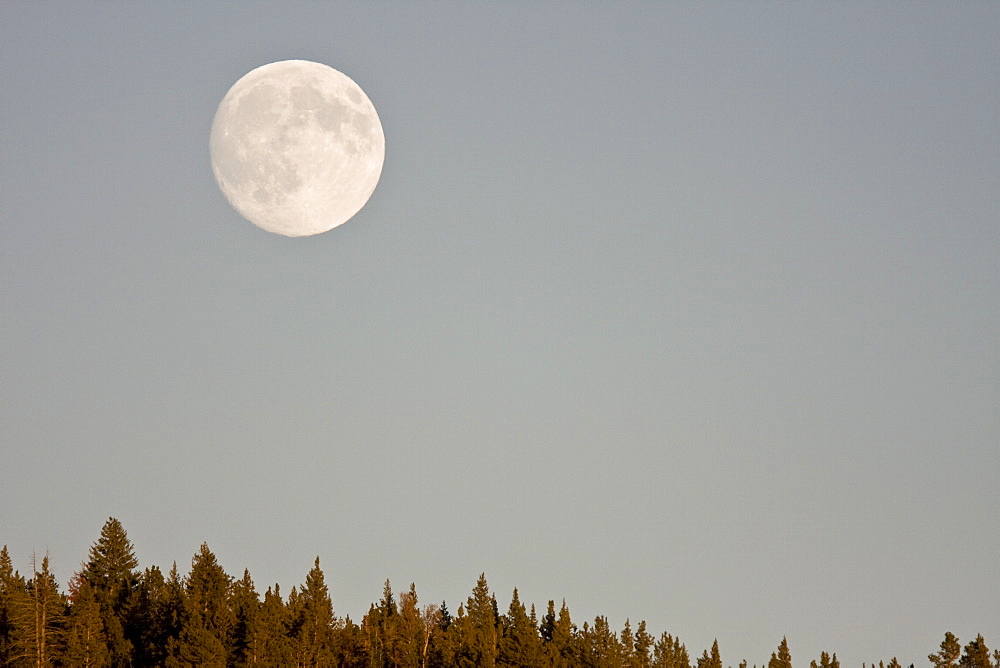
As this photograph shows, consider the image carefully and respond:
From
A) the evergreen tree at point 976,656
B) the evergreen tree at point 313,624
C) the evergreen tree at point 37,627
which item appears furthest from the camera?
the evergreen tree at point 976,656

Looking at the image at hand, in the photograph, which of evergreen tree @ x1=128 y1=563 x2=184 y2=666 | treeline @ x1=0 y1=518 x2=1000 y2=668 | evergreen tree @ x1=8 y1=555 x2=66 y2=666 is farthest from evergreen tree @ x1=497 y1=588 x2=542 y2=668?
evergreen tree @ x1=8 y1=555 x2=66 y2=666

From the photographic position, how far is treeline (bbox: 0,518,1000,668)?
123438mm

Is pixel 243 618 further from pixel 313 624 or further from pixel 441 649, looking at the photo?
pixel 441 649

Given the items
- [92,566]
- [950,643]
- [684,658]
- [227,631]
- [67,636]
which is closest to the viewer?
[67,636]

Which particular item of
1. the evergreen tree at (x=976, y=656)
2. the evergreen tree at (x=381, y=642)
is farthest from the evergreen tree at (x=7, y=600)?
the evergreen tree at (x=976, y=656)

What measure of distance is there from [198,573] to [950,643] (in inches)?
3819

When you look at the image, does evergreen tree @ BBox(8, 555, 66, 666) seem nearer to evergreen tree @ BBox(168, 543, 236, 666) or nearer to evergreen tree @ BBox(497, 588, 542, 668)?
evergreen tree @ BBox(168, 543, 236, 666)

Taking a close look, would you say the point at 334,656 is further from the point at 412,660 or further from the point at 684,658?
the point at 684,658

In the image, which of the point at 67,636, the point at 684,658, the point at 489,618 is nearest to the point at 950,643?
the point at 684,658

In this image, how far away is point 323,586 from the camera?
467 ft

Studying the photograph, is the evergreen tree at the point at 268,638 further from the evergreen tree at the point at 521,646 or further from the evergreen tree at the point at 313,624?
the evergreen tree at the point at 521,646

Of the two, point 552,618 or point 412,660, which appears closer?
point 412,660

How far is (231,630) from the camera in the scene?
131125 millimetres

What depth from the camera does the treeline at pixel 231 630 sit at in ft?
405
